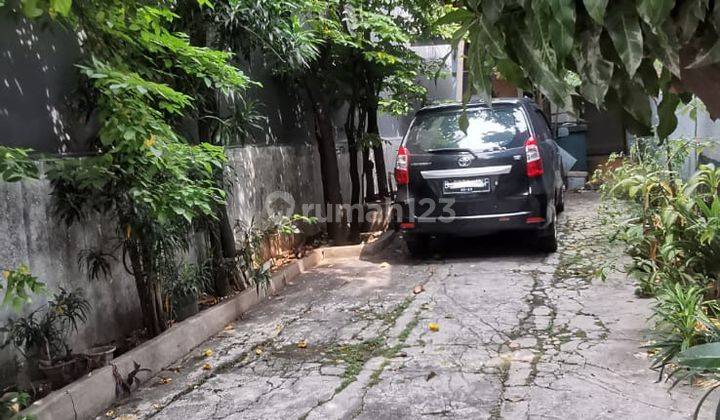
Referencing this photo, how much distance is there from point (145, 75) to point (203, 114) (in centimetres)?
112

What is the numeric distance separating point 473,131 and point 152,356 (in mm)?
4130

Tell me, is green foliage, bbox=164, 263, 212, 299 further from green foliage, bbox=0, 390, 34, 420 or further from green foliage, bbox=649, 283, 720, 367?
green foliage, bbox=649, 283, 720, 367

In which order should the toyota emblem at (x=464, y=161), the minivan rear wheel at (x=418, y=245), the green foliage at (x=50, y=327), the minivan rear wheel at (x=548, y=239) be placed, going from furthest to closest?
the minivan rear wheel at (x=418, y=245), the minivan rear wheel at (x=548, y=239), the toyota emblem at (x=464, y=161), the green foliage at (x=50, y=327)

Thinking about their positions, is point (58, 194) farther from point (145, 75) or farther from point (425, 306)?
point (425, 306)

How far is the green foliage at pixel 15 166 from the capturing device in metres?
3.27

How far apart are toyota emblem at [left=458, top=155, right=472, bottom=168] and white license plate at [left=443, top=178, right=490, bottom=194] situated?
16 centimetres

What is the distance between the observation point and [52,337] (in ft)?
12.6

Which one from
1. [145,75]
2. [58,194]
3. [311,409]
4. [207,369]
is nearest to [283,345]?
[207,369]

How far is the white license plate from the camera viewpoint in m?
6.67

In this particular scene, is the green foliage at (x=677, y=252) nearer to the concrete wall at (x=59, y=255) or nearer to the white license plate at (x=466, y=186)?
the white license plate at (x=466, y=186)

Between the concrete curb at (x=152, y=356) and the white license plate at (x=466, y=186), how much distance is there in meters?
1.96

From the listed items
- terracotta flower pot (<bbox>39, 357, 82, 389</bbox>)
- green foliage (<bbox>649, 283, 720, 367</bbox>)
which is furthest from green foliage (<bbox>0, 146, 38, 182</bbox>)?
green foliage (<bbox>649, 283, 720, 367</bbox>)

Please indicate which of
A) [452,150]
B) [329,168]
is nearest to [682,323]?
[452,150]

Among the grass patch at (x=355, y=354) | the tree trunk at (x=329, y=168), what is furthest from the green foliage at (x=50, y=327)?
the tree trunk at (x=329, y=168)
